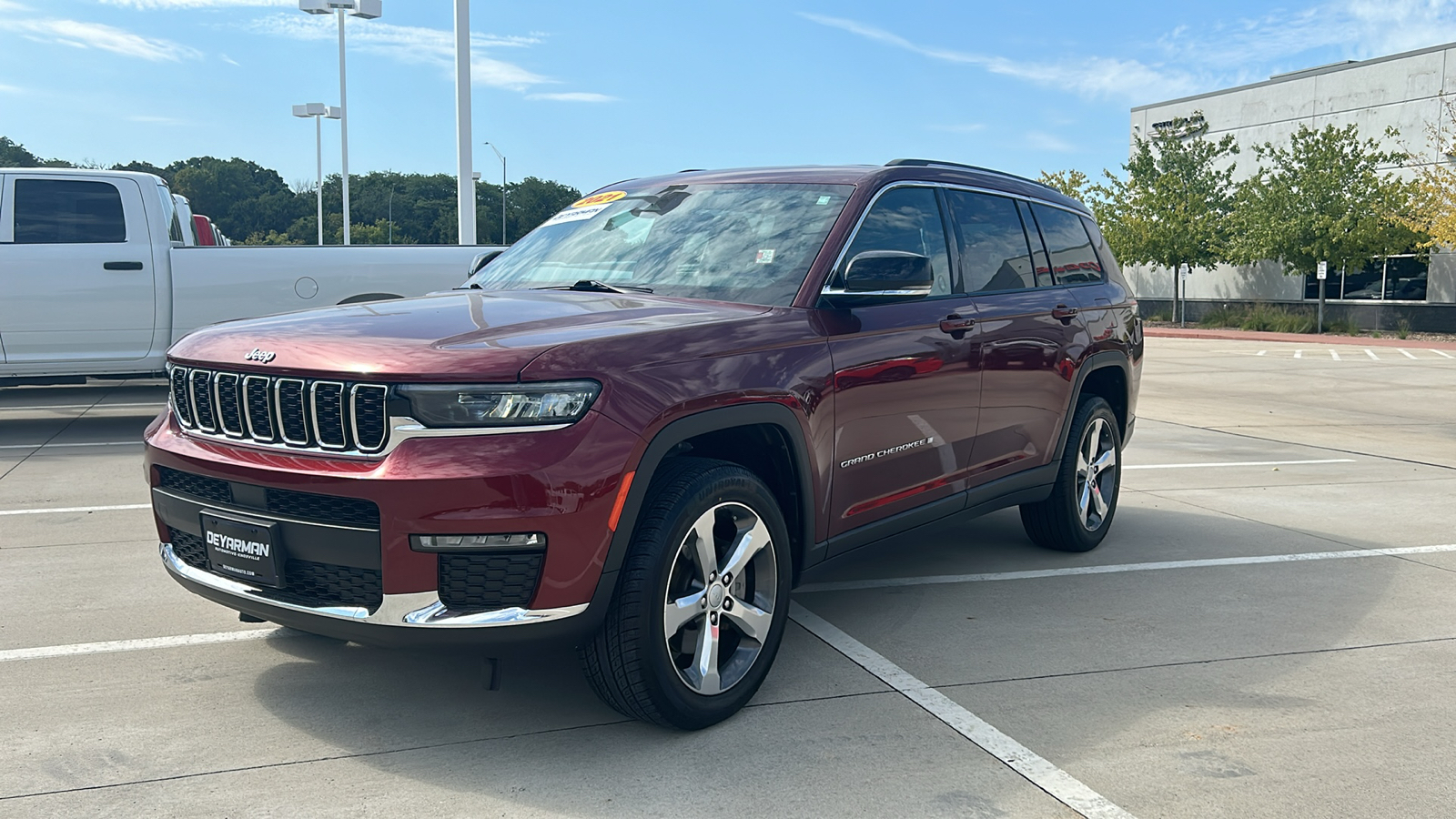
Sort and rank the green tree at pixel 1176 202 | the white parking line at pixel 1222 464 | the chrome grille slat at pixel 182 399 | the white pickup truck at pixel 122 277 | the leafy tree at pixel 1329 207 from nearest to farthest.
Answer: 1. the chrome grille slat at pixel 182 399
2. the white parking line at pixel 1222 464
3. the white pickup truck at pixel 122 277
4. the leafy tree at pixel 1329 207
5. the green tree at pixel 1176 202

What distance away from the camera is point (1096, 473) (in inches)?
246

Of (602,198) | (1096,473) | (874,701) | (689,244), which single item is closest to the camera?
(874,701)

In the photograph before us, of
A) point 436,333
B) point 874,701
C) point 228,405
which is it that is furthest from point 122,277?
point 874,701

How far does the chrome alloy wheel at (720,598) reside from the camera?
11.7ft

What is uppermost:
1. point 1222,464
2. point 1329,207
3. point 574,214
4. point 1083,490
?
point 1329,207

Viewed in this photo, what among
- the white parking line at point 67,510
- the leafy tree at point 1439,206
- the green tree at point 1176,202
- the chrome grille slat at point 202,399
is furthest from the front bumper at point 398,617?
the green tree at point 1176,202

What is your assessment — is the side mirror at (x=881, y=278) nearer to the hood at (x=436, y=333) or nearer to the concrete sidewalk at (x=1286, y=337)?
the hood at (x=436, y=333)

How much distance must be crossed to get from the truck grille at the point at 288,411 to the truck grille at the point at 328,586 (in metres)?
0.32

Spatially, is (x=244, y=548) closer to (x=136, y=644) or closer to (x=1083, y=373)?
(x=136, y=644)

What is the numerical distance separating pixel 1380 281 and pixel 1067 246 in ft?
115

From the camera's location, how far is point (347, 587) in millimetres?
3270

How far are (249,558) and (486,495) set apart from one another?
835 mm

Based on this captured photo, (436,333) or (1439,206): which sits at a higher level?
(1439,206)

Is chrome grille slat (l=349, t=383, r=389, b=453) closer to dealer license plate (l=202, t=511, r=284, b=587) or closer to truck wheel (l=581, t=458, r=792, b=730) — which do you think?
dealer license plate (l=202, t=511, r=284, b=587)
